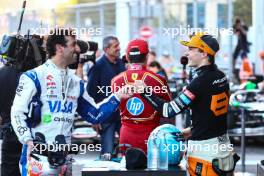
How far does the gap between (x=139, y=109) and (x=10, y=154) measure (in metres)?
1.29

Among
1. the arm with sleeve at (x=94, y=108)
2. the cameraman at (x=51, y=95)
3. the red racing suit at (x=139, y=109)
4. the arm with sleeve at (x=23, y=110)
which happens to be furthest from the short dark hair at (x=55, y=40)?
the red racing suit at (x=139, y=109)

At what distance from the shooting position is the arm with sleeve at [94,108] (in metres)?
6.37

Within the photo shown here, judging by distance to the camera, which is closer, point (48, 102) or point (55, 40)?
point (48, 102)

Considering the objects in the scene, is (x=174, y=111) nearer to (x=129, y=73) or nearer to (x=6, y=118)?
(x=129, y=73)

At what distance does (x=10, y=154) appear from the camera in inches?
289

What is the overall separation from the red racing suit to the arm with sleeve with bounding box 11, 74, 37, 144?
156 centimetres

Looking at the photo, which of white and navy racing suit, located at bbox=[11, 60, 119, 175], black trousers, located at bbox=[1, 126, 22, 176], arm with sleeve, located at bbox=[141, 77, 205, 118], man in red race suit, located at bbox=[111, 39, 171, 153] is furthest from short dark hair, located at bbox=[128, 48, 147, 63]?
white and navy racing suit, located at bbox=[11, 60, 119, 175]

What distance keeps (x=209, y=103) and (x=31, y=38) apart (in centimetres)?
191

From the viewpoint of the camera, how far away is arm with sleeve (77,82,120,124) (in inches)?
251

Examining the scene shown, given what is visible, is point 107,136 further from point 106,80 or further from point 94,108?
point 94,108

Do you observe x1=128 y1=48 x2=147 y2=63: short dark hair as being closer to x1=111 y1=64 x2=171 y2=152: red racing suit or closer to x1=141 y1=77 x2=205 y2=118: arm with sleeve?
x1=111 y1=64 x2=171 y2=152: red racing suit

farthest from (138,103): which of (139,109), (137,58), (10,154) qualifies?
(10,154)

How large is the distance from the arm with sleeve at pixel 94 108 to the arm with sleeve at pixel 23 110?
538mm

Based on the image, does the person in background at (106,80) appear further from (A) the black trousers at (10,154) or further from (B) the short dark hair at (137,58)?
(A) the black trousers at (10,154)
